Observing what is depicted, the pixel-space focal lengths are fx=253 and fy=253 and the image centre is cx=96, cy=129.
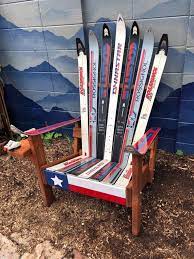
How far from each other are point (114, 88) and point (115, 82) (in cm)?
5

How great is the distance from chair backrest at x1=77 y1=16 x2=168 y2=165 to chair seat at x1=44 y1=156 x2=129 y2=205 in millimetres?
236

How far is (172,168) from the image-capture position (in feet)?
7.98

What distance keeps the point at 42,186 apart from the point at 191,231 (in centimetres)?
118

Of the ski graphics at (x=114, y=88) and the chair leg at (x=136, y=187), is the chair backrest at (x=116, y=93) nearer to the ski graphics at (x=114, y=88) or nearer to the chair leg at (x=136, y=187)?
the ski graphics at (x=114, y=88)

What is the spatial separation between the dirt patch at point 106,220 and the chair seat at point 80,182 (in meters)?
0.33

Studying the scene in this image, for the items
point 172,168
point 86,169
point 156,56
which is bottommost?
point 172,168

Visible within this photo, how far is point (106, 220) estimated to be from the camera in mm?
1987

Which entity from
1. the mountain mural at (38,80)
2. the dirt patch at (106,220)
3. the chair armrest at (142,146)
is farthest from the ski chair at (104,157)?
the mountain mural at (38,80)

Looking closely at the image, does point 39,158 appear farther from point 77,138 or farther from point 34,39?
point 34,39

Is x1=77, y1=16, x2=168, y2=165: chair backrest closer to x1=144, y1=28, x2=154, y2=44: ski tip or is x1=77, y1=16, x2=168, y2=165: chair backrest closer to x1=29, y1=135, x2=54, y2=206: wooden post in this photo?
x1=144, y1=28, x2=154, y2=44: ski tip

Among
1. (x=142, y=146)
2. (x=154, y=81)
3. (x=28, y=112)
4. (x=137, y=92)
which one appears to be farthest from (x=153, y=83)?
(x=28, y=112)

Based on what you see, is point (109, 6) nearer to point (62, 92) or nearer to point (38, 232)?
point (62, 92)

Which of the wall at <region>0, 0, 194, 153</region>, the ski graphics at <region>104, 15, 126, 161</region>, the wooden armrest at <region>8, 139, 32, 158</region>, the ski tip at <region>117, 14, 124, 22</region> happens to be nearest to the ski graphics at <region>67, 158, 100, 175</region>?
the ski graphics at <region>104, 15, 126, 161</region>

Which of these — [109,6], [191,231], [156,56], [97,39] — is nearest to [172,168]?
[191,231]
